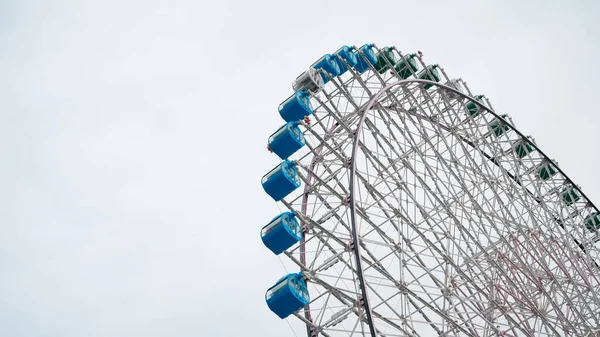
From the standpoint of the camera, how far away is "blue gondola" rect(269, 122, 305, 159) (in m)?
17.0

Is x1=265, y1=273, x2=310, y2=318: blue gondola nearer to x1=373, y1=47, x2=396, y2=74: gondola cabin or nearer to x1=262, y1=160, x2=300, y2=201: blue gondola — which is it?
x1=262, y1=160, x2=300, y2=201: blue gondola

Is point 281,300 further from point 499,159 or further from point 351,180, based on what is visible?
point 499,159

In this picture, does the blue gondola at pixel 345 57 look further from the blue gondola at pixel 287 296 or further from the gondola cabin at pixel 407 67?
the blue gondola at pixel 287 296

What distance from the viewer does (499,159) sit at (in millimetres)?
22938

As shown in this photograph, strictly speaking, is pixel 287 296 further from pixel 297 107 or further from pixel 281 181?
pixel 297 107

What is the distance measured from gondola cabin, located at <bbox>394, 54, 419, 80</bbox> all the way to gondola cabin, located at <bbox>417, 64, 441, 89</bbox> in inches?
16.5

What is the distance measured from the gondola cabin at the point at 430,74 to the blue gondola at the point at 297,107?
6.04 metres

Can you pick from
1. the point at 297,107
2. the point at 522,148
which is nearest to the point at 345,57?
the point at 297,107

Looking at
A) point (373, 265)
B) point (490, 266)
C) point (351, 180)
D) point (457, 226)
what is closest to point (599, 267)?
point (490, 266)

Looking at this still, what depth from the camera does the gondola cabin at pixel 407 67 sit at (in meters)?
21.4

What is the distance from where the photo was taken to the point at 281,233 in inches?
614

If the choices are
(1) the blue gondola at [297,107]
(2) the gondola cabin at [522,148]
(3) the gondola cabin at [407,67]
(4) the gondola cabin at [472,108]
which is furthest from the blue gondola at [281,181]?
(2) the gondola cabin at [522,148]

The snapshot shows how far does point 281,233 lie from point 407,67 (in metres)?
9.03

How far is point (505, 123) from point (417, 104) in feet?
18.9
